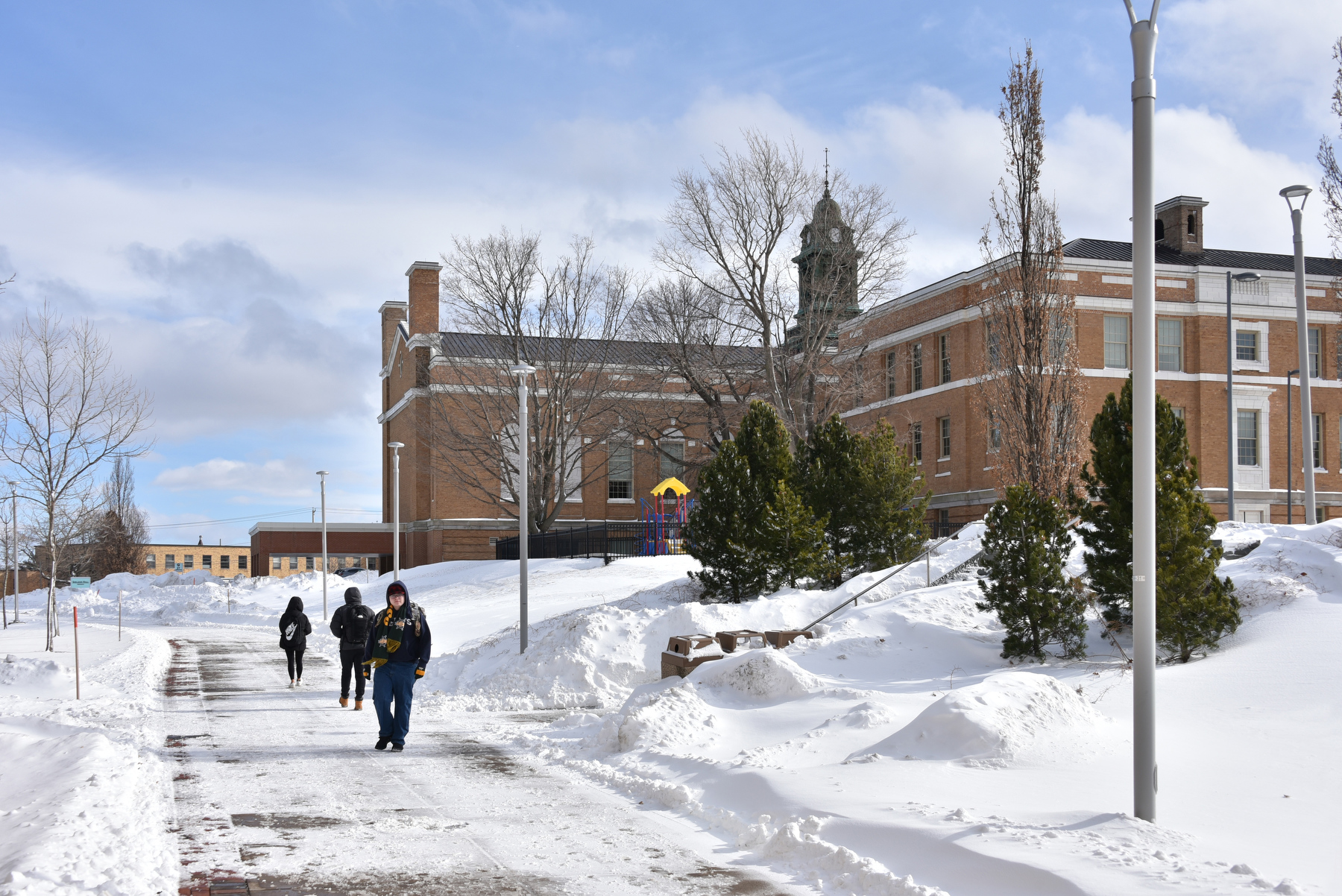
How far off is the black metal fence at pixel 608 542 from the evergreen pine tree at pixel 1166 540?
1008 inches

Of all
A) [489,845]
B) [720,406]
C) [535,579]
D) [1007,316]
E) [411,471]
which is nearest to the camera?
[489,845]

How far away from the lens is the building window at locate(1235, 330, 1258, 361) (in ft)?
144

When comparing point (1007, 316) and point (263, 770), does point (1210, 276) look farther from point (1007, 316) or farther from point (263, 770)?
point (263, 770)

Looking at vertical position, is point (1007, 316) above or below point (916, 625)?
above

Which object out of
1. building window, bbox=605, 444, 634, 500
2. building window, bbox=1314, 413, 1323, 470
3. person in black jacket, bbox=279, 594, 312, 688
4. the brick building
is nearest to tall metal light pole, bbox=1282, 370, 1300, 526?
the brick building

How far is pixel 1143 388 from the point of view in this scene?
741 centimetres

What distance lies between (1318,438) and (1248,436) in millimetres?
3104

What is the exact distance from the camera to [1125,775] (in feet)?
28.3

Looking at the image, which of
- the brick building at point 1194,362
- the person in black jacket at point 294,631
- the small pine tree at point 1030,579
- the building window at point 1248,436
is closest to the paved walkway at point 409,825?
the person in black jacket at point 294,631

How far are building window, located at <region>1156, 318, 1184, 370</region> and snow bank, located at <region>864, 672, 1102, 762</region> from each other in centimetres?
3706

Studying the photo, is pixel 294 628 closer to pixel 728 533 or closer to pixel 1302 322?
pixel 728 533

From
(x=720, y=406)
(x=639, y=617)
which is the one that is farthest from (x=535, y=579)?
(x=639, y=617)

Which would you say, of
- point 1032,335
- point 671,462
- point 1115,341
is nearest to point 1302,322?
point 1032,335

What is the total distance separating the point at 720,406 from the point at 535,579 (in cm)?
1123
